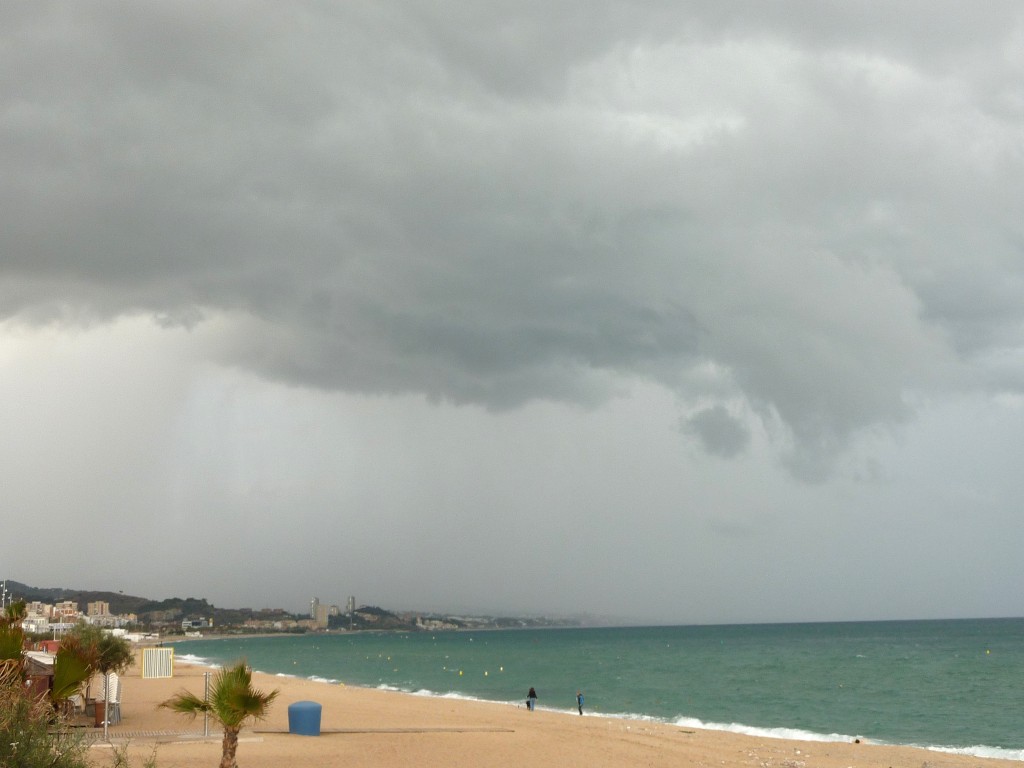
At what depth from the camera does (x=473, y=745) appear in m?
28.5

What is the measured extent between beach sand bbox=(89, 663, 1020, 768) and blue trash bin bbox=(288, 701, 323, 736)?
37 centimetres

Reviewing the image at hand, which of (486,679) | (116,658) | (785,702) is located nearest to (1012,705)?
(785,702)

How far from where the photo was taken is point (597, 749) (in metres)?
28.9

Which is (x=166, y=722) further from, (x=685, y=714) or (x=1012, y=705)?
(x=1012, y=705)

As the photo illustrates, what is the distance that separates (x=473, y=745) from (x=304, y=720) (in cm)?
503

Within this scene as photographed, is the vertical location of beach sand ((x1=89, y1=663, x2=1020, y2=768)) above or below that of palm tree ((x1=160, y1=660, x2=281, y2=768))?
below

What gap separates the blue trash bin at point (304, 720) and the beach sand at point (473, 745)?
0.37 m

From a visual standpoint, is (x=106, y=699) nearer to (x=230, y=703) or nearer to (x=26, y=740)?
(x=230, y=703)

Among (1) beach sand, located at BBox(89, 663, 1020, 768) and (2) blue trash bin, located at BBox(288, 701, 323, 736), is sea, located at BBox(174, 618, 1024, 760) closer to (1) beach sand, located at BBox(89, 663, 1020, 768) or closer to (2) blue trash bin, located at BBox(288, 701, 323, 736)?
(1) beach sand, located at BBox(89, 663, 1020, 768)

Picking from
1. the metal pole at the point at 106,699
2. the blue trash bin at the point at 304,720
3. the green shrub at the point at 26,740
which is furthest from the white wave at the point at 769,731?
the green shrub at the point at 26,740

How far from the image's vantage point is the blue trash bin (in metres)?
27.8

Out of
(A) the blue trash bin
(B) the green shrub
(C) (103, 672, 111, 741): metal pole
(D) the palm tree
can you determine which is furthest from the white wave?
(B) the green shrub

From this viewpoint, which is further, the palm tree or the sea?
the sea

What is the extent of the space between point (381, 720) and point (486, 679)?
5037 centimetres
